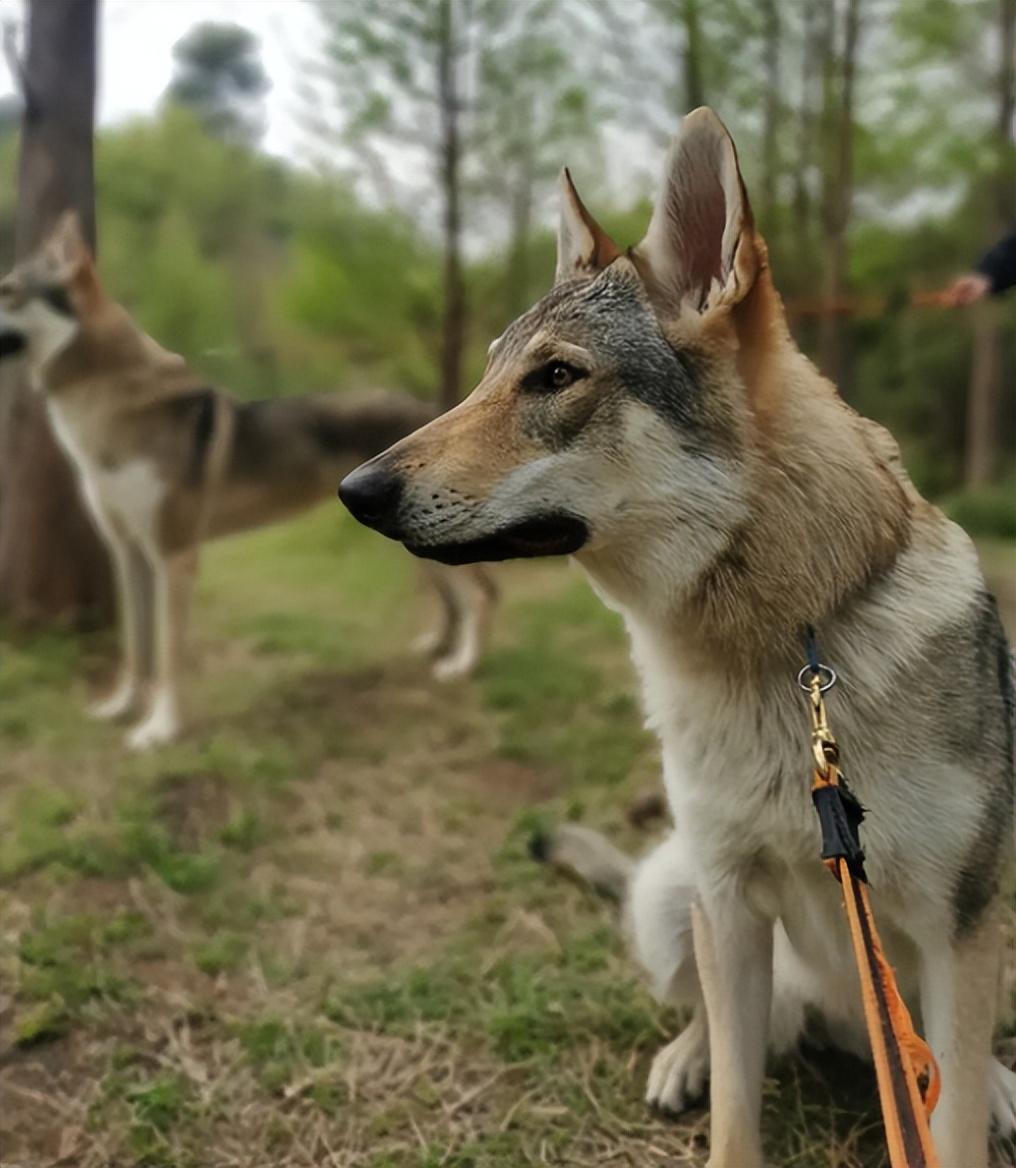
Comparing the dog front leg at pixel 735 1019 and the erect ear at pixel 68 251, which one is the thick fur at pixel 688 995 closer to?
the dog front leg at pixel 735 1019

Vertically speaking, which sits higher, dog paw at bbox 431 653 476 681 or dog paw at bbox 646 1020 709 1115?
dog paw at bbox 646 1020 709 1115

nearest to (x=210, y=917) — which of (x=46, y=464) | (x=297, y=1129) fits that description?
(x=297, y=1129)

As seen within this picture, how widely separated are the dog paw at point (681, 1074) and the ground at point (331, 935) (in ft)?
0.15

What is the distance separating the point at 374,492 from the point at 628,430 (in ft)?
1.44

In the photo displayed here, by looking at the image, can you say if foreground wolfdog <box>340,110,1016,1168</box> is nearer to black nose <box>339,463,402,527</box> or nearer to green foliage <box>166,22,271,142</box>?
black nose <box>339,463,402,527</box>

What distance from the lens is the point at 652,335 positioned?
1682mm

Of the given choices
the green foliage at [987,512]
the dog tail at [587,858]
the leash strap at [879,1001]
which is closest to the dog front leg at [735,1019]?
the leash strap at [879,1001]

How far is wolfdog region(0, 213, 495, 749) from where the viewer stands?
4285 millimetres

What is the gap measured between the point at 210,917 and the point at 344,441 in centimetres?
280

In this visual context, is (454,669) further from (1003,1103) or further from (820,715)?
(820,715)

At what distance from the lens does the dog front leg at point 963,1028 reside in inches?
67.1

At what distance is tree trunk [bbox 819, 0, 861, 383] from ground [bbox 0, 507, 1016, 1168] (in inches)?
111

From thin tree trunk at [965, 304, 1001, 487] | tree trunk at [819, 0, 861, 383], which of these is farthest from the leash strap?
thin tree trunk at [965, 304, 1001, 487]

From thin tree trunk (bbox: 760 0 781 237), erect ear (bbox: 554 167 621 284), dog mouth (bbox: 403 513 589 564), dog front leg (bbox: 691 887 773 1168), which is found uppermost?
thin tree trunk (bbox: 760 0 781 237)
